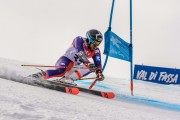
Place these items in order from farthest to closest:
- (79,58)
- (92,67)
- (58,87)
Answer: (79,58) → (92,67) → (58,87)

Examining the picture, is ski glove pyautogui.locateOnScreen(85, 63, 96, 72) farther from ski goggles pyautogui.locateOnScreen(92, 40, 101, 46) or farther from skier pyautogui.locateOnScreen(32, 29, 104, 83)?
ski goggles pyautogui.locateOnScreen(92, 40, 101, 46)

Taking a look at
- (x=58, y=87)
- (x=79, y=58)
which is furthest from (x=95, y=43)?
(x=58, y=87)

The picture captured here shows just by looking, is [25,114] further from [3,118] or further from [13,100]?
[13,100]

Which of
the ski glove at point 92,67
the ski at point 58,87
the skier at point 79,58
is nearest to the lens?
the ski at point 58,87

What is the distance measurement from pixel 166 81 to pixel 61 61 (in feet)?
36.3

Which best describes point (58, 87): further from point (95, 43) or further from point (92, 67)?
point (95, 43)

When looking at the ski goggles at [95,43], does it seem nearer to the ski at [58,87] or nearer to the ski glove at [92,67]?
the ski glove at [92,67]

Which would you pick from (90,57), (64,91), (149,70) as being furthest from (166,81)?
(64,91)

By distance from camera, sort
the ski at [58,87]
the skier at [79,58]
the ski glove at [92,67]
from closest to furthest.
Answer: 1. the ski at [58,87]
2. the ski glove at [92,67]
3. the skier at [79,58]

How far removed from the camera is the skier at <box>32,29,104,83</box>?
22.5 ft

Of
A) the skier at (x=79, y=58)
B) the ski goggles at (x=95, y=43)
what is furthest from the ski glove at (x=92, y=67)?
the ski goggles at (x=95, y=43)

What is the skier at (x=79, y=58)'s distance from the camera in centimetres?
684

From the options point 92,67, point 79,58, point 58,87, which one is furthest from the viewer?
point 79,58

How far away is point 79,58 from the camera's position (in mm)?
6832
